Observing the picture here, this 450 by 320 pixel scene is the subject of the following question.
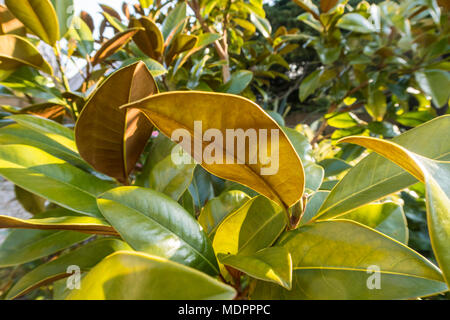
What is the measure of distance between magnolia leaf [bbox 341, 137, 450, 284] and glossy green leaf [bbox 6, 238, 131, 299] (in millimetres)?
298

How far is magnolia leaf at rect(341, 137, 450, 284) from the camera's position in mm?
171

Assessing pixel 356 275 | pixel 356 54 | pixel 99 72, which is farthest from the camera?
pixel 356 54

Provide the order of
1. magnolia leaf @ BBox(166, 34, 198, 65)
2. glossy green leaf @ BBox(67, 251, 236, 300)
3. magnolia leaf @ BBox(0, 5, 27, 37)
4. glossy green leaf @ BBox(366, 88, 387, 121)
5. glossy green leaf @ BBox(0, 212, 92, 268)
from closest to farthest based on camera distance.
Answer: glossy green leaf @ BBox(67, 251, 236, 300) → glossy green leaf @ BBox(0, 212, 92, 268) → magnolia leaf @ BBox(0, 5, 27, 37) → magnolia leaf @ BBox(166, 34, 198, 65) → glossy green leaf @ BBox(366, 88, 387, 121)

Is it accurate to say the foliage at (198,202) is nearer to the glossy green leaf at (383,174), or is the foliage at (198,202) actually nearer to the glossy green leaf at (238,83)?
the glossy green leaf at (383,174)

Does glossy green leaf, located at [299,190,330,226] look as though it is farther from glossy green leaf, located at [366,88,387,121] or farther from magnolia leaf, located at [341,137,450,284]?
glossy green leaf, located at [366,88,387,121]

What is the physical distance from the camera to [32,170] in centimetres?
33

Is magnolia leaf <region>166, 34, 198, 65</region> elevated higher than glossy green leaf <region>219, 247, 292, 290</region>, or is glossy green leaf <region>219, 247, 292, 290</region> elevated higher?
magnolia leaf <region>166, 34, 198, 65</region>

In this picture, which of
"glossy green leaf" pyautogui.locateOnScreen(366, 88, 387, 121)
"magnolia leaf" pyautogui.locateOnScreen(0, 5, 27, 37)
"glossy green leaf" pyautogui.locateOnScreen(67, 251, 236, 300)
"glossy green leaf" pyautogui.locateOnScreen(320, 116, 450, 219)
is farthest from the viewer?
"glossy green leaf" pyautogui.locateOnScreen(366, 88, 387, 121)

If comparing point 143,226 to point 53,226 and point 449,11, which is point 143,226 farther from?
point 449,11

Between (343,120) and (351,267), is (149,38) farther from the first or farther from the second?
(343,120)

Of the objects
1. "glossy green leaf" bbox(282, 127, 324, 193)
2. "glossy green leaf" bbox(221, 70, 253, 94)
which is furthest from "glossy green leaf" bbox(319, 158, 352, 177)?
"glossy green leaf" bbox(221, 70, 253, 94)

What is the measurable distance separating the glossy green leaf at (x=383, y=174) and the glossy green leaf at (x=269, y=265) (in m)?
0.09

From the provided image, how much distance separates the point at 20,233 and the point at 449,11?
4.10 ft
